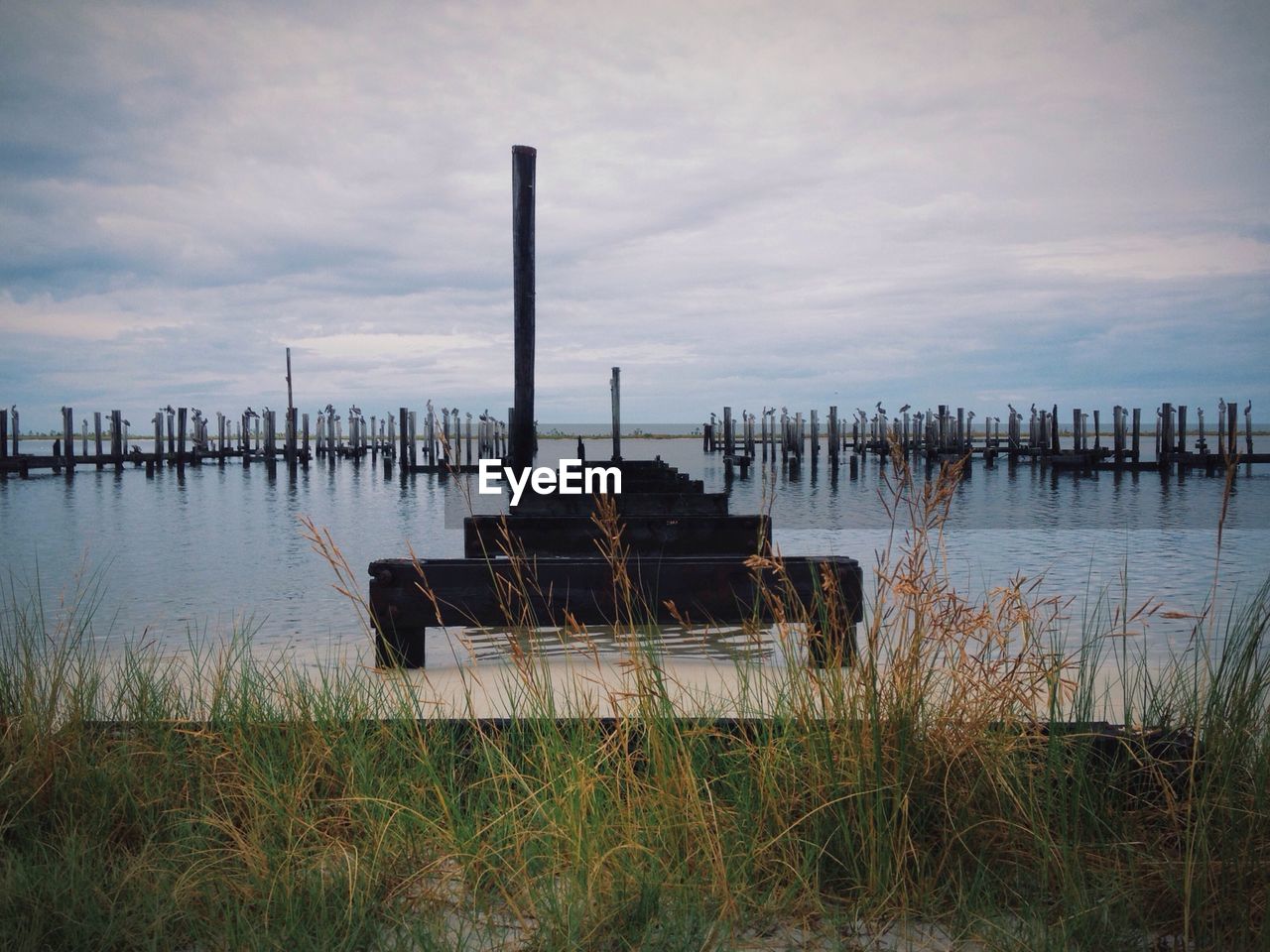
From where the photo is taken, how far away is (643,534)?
6.80 metres

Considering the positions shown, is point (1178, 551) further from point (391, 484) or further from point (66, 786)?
point (391, 484)

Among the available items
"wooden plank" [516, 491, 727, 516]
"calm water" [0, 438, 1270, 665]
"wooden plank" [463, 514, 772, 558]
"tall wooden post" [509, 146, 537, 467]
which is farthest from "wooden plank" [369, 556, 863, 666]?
"tall wooden post" [509, 146, 537, 467]

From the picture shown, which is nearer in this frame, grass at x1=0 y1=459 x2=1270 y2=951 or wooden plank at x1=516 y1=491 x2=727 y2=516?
grass at x1=0 y1=459 x2=1270 y2=951

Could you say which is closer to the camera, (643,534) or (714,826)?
(714,826)

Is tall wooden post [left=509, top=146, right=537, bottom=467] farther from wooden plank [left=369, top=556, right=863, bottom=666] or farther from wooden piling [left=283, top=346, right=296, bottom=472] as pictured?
wooden piling [left=283, top=346, right=296, bottom=472]

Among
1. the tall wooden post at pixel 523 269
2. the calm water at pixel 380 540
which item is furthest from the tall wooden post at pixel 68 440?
the tall wooden post at pixel 523 269

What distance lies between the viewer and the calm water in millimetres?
9398

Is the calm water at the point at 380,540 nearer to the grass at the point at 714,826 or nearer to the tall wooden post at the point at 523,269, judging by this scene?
the grass at the point at 714,826

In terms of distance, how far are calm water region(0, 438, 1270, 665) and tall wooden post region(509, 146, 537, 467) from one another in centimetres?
259

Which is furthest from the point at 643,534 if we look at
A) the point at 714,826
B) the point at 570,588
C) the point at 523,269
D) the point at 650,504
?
the point at 714,826

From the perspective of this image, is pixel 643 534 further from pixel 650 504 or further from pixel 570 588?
pixel 570 588

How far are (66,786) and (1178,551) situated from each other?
53.7ft

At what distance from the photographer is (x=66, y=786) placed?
9.62ft

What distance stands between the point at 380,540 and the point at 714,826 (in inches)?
679
